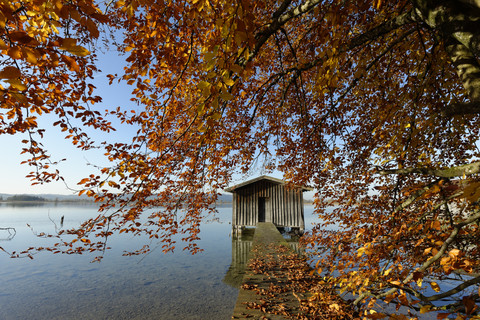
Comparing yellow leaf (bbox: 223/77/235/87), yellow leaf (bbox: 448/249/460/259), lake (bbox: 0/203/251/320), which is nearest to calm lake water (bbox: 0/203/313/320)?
lake (bbox: 0/203/251/320)

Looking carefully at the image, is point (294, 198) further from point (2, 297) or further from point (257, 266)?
point (2, 297)

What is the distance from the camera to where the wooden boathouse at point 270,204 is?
776 inches

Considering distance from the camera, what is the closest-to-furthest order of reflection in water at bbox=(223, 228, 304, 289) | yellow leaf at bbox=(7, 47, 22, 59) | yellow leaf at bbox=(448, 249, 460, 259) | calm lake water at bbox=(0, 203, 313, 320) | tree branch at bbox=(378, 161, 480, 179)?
1. yellow leaf at bbox=(7, 47, 22, 59)
2. yellow leaf at bbox=(448, 249, 460, 259)
3. tree branch at bbox=(378, 161, 480, 179)
4. calm lake water at bbox=(0, 203, 313, 320)
5. reflection in water at bbox=(223, 228, 304, 289)

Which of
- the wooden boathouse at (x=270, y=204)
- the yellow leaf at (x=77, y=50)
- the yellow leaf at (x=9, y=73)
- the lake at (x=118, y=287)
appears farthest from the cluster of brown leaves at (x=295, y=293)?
the wooden boathouse at (x=270, y=204)

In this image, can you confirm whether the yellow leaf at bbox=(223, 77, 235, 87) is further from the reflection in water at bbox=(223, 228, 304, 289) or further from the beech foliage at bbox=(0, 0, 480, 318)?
the reflection in water at bbox=(223, 228, 304, 289)

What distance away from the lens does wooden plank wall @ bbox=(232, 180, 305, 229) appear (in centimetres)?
1975

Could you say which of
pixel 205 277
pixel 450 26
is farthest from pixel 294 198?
pixel 450 26

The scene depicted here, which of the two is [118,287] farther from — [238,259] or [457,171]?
[457,171]

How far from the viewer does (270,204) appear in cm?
2008

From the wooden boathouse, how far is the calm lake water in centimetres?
449

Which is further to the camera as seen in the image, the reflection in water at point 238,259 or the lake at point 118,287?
the reflection in water at point 238,259

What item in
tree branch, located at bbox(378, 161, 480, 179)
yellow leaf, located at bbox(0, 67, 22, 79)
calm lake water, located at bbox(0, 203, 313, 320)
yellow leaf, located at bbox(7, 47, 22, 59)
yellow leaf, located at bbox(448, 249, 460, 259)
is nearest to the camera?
yellow leaf, located at bbox(0, 67, 22, 79)

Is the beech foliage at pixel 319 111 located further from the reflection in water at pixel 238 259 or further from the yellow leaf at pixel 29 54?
the reflection in water at pixel 238 259

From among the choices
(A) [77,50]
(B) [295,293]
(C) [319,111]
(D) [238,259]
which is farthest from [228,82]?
(D) [238,259]
